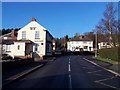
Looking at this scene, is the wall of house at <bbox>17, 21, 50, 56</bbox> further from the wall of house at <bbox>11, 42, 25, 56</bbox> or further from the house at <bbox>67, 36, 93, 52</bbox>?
the house at <bbox>67, 36, 93, 52</bbox>

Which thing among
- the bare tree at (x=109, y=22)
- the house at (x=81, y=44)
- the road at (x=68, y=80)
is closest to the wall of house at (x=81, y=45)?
the house at (x=81, y=44)

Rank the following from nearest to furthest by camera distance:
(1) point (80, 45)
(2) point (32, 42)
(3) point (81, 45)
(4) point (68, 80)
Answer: (4) point (68, 80) < (2) point (32, 42) < (3) point (81, 45) < (1) point (80, 45)

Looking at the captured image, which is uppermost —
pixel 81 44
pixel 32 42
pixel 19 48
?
pixel 81 44

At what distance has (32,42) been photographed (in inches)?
2813

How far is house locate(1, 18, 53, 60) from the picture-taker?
68.5 metres

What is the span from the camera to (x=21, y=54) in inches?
2692

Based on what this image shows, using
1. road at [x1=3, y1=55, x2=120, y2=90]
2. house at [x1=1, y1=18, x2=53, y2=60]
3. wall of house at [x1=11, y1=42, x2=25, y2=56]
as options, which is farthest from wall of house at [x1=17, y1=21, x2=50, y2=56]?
road at [x1=3, y1=55, x2=120, y2=90]

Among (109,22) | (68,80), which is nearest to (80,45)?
(109,22)

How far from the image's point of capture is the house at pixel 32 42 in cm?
6850

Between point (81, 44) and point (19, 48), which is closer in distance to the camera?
point (19, 48)

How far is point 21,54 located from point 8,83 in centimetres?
5208

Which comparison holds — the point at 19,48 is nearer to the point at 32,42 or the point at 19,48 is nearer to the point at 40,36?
the point at 32,42

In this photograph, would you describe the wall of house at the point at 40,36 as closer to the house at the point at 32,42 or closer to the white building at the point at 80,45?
the house at the point at 32,42

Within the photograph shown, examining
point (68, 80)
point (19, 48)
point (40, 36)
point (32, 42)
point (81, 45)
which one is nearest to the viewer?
point (68, 80)
